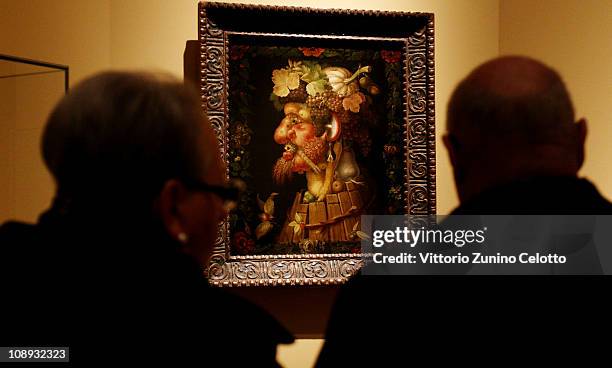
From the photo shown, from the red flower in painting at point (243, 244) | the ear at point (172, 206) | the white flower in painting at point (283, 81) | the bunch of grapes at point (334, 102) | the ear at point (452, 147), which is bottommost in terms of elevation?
the red flower in painting at point (243, 244)

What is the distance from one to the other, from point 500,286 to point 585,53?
132 centimetres

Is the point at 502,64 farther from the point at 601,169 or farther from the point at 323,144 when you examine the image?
the point at 601,169

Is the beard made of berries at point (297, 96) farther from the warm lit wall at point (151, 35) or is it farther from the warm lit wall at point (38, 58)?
the warm lit wall at point (38, 58)

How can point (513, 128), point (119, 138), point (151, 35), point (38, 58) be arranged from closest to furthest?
point (119, 138) → point (513, 128) → point (38, 58) → point (151, 35)

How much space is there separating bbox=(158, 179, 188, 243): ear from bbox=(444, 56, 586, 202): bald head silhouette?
0.41 meters

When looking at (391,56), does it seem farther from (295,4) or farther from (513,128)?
(513,128)

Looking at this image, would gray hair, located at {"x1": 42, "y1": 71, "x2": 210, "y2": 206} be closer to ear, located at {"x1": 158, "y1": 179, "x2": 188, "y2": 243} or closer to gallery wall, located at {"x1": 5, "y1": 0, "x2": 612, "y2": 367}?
ear, located at {"x1": 158, "y1": 179, "x2": 188, "y2": 243}

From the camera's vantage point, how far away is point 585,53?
192 cm

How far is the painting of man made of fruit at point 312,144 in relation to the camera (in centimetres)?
188

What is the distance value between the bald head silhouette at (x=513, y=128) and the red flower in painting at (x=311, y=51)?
105 cm

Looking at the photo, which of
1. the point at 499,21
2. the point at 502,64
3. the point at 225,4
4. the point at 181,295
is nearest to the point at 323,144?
the point at 225,4

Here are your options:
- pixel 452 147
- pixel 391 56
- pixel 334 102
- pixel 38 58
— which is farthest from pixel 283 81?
pixel 452 147

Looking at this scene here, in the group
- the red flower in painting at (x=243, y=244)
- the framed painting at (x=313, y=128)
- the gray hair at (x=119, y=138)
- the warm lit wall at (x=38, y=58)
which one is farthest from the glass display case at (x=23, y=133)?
the gray hair at (x=119, y=138)

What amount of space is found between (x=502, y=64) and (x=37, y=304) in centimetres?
70
